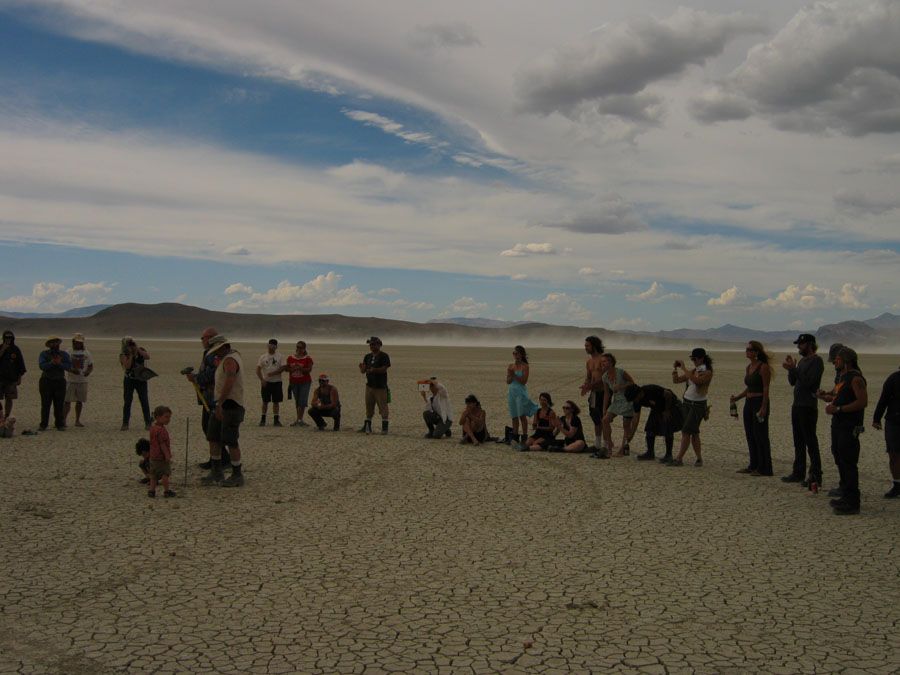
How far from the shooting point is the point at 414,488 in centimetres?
869

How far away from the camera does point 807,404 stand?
28.5 ft

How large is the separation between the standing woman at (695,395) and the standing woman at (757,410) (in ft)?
1.98

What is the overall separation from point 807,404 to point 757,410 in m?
0.92

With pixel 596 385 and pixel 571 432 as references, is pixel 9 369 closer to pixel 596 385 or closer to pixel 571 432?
pixel 571 432

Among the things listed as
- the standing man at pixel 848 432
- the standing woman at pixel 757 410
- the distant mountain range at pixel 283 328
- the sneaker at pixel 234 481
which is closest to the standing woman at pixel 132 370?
the sneaker at pixel 234 481

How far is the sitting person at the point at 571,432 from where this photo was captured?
11516mm

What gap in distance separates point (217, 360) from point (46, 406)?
6.04 metres

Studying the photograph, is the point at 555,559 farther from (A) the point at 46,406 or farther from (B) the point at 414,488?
(A) the point at 46,406

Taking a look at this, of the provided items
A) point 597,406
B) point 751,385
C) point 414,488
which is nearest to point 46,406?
point 414,488

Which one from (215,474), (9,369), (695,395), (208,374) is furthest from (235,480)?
(695,395)

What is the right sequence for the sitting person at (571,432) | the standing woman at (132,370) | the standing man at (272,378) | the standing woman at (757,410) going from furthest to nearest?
1. the standing man at (272,378)
2. the standing woman at (132,370)
3. the sitting person at (571,432)
4. the standing woman at (757,410)

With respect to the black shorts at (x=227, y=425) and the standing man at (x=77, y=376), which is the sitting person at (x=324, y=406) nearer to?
the standing man at (x=77, y=376)

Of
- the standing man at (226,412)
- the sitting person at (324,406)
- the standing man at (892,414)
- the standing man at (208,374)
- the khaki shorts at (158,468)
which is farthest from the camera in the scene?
the sitting person at (324,406)

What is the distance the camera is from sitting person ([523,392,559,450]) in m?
11.7
